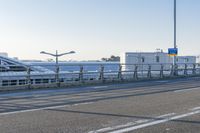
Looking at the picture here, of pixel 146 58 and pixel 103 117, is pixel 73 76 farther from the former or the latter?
pixel 146 58

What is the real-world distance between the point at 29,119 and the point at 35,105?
2947mm

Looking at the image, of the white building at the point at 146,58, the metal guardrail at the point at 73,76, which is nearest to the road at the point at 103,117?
the metal guardrail at the point at 73,76

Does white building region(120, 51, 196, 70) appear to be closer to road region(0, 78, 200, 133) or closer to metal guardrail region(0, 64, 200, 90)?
metal guardrail region(0, 64, 200, 90)

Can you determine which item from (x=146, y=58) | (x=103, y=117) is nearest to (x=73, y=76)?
(x=103, y=117)

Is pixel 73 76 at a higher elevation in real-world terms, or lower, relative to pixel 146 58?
lower

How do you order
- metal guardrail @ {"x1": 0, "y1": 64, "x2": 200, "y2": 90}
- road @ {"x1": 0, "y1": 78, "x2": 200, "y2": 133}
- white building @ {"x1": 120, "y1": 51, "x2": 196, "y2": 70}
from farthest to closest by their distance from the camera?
1. white building @ {"x1": 120, "y1": 51, "x2": 196, "y2": 70}
2. metal guardrail @ {"x1": 0, "y1": 64, "x2": 200, "y2": 90}
3. road @ {"x1": 0, "y1": 78, "x2": 200, "y2": 133}

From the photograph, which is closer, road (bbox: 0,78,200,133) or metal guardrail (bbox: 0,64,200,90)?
road (bbox: 0,78,200,133)

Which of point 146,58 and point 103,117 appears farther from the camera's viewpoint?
point 146,58

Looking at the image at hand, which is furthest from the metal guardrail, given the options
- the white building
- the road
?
the white building

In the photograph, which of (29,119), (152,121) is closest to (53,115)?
(29,119)

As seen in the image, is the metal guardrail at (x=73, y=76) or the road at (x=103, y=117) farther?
the metal guardrail at (x=73, y=76)

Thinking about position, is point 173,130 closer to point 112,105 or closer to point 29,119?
point 29,119

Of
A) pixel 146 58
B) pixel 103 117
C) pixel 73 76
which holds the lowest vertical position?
pixel 103 117

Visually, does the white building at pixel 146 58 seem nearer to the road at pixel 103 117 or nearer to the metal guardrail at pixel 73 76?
the metal guardrail at pixel 73 76
